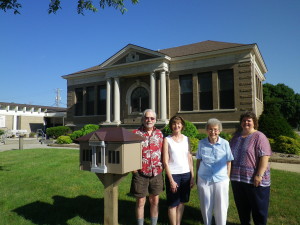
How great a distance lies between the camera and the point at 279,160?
940 centimetres

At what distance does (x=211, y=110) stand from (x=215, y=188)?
1363 cm

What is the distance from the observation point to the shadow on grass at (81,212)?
13.4 ft

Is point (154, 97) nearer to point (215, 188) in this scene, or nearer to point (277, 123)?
point (277, 123)

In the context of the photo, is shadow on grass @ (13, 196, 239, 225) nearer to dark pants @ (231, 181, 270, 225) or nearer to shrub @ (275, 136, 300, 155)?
dark pants @ (231, 181, 270, 225)

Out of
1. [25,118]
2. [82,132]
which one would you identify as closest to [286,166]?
[82,132]

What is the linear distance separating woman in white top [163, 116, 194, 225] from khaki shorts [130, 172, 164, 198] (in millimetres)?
153

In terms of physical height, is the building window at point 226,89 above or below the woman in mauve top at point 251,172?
above

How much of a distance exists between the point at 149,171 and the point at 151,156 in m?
0.22

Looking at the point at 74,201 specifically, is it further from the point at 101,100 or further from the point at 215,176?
the point at 101,100

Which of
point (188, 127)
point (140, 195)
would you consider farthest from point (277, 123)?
point (140, 195)

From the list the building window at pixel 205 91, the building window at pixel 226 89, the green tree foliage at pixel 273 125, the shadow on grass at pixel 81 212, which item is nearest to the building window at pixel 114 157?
the shadow on grass at pixel 81 212

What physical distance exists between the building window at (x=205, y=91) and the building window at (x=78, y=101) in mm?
12772

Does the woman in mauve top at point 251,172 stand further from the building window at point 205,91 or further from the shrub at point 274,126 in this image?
the building window at point 205,91

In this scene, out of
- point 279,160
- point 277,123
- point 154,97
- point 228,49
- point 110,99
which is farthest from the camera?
point 110,99
